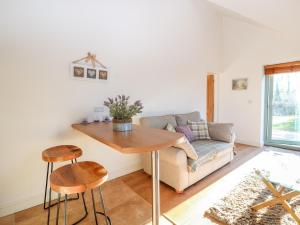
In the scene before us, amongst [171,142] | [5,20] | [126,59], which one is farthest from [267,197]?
[5,20]

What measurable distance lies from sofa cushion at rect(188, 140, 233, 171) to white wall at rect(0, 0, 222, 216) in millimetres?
989

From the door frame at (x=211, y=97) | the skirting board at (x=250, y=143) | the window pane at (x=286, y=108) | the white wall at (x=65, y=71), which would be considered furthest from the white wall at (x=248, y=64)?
the white wall at (x=65, y=71)

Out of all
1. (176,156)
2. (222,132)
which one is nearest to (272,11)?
(222,132)

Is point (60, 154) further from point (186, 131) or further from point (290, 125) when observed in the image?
point (290, 125)

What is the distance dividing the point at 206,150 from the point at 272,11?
2.87m

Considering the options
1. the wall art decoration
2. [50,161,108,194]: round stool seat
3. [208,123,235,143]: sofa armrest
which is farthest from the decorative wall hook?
[208,123,235,143]: sofa armrest

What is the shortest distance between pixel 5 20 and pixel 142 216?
2568 mm

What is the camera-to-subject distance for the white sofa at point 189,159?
7.38 feet

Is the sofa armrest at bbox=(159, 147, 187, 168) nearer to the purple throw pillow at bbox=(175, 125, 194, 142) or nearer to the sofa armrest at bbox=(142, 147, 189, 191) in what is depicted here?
the sofa armrest at bbox=(142, 147, 189, 191)

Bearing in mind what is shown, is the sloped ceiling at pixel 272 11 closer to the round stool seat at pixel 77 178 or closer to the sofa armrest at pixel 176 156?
the sofa armrest at pixel 176 156

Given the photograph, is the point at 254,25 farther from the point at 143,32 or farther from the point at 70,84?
the point at 70,84

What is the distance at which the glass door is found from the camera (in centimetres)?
380

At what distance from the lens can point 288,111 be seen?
3.91m

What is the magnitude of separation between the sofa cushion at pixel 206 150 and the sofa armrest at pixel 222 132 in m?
0.12
